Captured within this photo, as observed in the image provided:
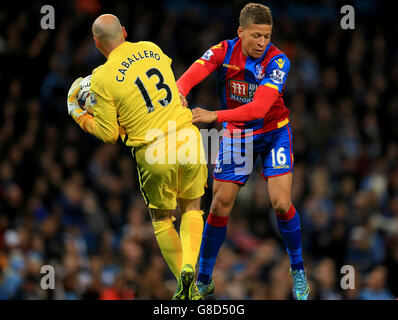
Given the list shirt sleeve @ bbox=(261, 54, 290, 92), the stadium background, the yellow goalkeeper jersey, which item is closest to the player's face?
shirt sleeve @ bbox=(261, 54, 290, 92)

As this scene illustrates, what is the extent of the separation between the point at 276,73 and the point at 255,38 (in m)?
0.36

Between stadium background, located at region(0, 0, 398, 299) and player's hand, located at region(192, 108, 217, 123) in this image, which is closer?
player's hand, located at region(192, 108, 217, 123)

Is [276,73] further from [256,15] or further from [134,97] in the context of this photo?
[134,97]

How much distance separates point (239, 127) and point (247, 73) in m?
0.54

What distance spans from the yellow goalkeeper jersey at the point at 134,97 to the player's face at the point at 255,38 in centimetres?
76

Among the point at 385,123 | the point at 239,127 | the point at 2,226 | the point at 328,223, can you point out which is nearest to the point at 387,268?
the point at 328,223

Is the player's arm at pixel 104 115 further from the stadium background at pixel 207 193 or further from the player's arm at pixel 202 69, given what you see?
the stadium background at pixel 207 193

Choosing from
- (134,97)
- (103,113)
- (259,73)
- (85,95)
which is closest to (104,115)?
(103,113)

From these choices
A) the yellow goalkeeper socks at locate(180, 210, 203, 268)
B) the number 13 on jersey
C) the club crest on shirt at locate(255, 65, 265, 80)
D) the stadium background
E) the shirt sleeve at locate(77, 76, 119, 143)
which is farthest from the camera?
the stadium background

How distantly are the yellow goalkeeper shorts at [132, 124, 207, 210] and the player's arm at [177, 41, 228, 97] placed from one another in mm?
459

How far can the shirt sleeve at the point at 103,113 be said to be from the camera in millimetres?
6160

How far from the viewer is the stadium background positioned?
33.2 feet

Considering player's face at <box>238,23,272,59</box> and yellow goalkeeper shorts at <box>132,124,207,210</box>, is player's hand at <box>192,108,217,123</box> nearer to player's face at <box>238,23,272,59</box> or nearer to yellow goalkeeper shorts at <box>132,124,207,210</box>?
yellow goalkeeper shorts at <box>132,124,207,210</box>
